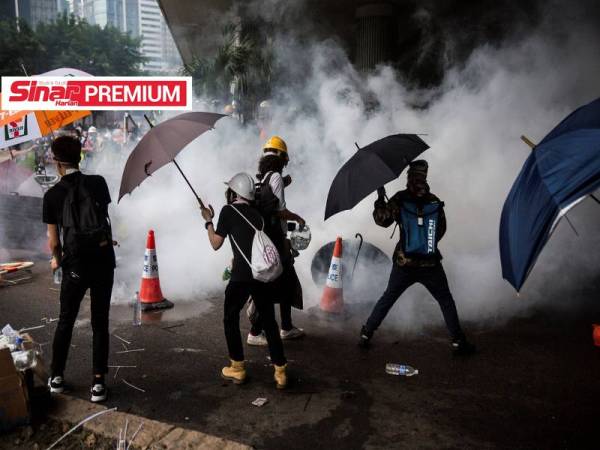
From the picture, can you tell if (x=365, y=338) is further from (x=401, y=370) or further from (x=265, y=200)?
(x=265, y=200)

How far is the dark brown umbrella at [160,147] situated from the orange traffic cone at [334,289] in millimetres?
2080

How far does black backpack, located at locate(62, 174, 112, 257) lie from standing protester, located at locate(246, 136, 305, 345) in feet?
3.67

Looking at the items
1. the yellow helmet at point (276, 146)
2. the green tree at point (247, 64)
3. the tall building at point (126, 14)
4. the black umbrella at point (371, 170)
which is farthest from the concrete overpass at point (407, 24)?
the tall building at point (126, 14)

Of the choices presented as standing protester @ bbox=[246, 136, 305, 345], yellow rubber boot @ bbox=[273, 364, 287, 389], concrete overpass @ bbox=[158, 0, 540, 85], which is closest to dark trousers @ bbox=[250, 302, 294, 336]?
standing protester @ bbox=[246, 136, 305, 345]

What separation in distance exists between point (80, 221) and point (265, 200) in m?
1.29

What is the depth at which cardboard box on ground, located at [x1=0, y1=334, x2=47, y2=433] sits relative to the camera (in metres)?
3.12

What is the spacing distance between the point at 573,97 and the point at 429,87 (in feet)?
7.58

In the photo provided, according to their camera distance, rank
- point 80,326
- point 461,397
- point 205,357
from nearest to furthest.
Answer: point 461,397
point 205,357
point 80,326

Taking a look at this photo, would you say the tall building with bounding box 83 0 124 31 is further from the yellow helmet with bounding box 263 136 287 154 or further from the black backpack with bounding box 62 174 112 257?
the black backpack with bounding box 62 174 112 257

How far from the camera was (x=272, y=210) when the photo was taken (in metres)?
4.13

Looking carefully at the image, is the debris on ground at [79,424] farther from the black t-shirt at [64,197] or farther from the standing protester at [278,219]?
the standing protester at [278,219]

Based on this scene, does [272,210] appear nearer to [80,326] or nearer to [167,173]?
[80,326]

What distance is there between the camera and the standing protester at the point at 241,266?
3.72 metres

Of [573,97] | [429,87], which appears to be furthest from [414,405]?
[429,87]
